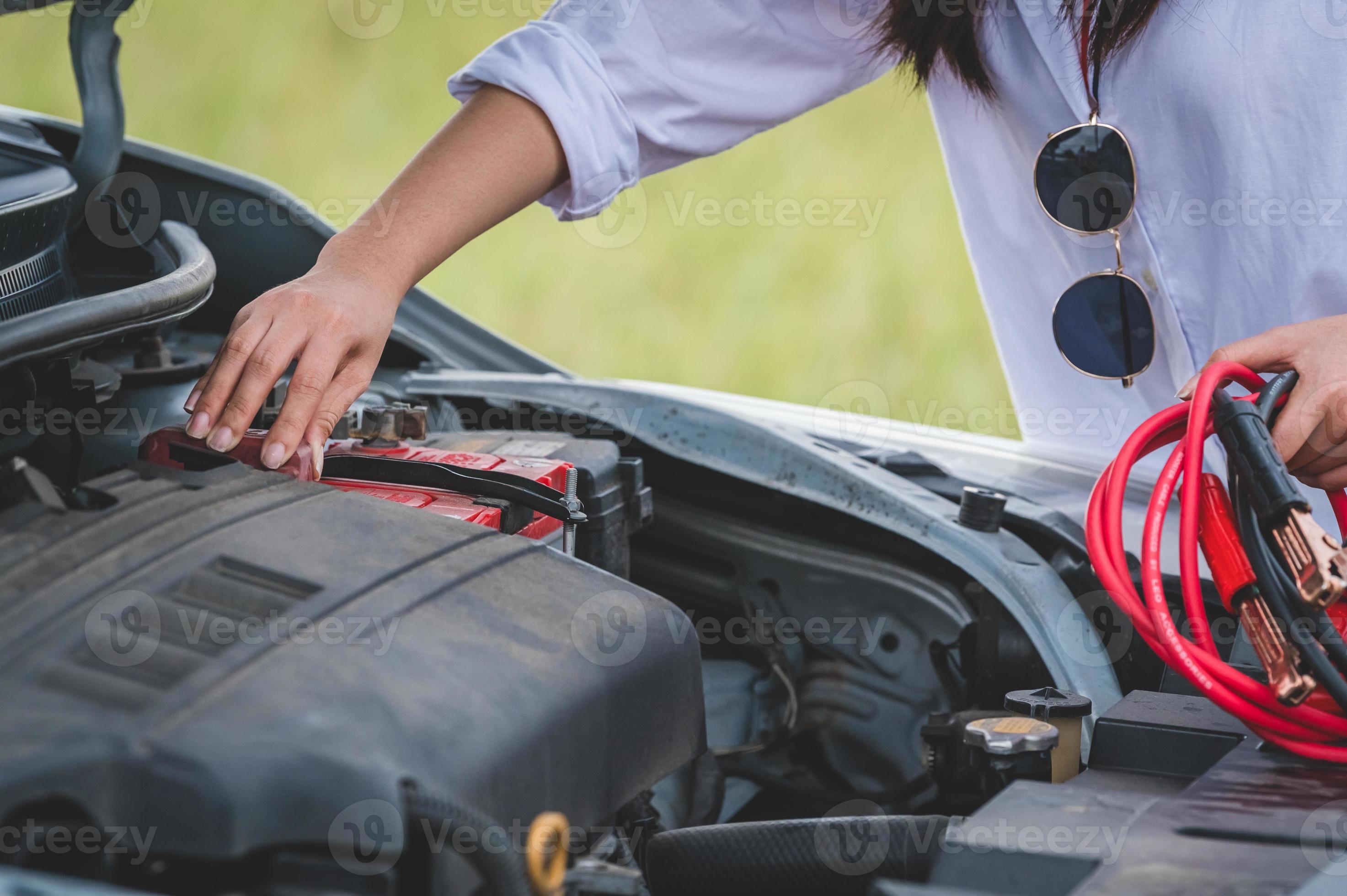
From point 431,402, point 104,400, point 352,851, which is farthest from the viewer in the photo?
point 431,402

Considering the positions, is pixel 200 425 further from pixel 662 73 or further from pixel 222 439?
pixel 662 73

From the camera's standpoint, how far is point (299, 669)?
23.8 inches

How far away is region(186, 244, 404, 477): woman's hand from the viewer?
0.87 meters

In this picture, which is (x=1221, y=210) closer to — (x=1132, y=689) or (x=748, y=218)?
(x=1132, y=689)

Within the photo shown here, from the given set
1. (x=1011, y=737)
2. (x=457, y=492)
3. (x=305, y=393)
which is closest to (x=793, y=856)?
(x=1011, y=737)

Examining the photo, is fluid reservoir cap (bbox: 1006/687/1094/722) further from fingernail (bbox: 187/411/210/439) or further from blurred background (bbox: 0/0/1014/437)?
blurred background (bbox: 0/0/1014/437)

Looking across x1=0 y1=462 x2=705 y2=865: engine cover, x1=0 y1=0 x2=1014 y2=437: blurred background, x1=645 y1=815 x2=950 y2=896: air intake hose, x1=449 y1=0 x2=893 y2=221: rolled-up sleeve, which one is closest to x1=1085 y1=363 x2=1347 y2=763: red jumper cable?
x1=645 y1=815 x2=950 y2=896: air intake hose

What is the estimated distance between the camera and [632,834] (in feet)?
3.23

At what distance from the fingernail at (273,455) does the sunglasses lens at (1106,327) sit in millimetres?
750

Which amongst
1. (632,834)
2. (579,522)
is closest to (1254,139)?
(579,522)

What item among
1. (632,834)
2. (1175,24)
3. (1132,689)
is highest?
(1175,24)

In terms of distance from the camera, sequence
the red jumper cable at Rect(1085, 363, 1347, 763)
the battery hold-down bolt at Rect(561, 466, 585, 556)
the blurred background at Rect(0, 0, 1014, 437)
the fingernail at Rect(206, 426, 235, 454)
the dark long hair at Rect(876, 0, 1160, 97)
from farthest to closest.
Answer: the blurred background at Rect(0, 0, 1014, 437) → the dark long hair at Rect(876, 0, 1160, 97) → the battery hold-down bolt at Rect(561, 466, 585, 556) → the fingernail at Rect(206, 426, 235, 454) → the red jumper cable at Rect(1085, 363, 1347, 763)

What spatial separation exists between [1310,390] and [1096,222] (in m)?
0.38

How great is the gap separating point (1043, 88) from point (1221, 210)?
0.68 feet
